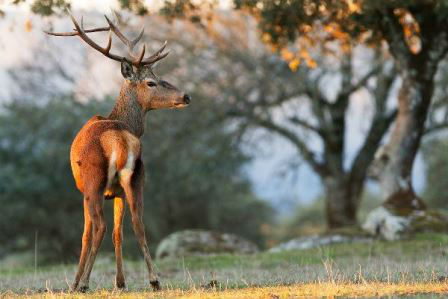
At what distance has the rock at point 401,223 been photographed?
18.0m

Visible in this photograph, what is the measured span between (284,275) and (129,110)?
135 inches

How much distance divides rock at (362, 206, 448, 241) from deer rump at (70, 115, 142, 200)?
10473mm

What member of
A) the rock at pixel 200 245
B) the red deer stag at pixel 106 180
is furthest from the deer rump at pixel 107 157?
the rock at pixel 200 245

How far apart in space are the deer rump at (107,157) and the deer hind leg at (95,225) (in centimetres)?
12

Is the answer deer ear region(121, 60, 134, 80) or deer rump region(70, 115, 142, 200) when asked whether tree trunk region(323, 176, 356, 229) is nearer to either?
deer ear region(121, 60, 134, 80)

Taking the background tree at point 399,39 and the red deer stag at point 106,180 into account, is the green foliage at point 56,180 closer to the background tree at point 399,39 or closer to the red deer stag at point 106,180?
the background tree at point 399,39

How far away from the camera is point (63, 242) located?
1405 inches

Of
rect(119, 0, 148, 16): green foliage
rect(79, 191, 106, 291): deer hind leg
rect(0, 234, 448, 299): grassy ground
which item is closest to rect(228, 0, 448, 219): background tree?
rect(119, 0, 148, 16): green foliage

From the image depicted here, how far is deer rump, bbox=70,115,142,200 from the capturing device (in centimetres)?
872

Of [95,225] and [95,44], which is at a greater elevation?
[95,44]

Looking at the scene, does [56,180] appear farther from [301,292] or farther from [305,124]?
[301,292]

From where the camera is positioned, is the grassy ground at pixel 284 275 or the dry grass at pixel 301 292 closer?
the dry grass at pixel 301 292

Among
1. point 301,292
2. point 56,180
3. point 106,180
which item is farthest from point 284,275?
point 56,180

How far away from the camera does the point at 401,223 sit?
59.7ft
